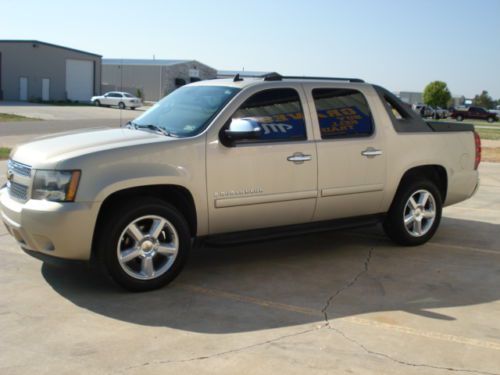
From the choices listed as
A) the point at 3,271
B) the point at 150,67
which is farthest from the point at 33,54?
the point at 3,271

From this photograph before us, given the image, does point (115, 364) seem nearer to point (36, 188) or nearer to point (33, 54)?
point (36, 188)

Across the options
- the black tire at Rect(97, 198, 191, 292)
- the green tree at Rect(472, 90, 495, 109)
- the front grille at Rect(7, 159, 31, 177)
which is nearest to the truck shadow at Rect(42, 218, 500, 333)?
the black tire at Rect(97, 198, 191, 292)

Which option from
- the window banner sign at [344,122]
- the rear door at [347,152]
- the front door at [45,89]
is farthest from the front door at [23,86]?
the window banner sign at [344,122]

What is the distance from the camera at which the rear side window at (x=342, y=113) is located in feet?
19.8

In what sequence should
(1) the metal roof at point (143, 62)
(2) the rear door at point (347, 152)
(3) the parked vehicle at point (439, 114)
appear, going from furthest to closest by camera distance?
(1) the metal roof at point (143, 62) < (3) the parked vehicle at point (439, 114) < (2) the rear door at point (347, 152)

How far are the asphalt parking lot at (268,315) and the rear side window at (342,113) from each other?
4.46 ft

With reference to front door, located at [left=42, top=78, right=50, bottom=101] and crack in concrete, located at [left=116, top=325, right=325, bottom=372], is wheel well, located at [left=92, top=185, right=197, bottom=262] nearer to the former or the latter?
crack in concrete, located at [left=116, top=325, right=325, bottom=372]

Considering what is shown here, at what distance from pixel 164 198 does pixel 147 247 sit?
51cm

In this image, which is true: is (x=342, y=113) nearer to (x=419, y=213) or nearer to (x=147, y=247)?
(x=419, y=213)

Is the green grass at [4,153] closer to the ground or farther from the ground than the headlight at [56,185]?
closer to the ground

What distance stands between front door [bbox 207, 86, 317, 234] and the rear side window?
0.81 ft

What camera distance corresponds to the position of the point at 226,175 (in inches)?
211

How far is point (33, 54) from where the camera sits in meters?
56.2

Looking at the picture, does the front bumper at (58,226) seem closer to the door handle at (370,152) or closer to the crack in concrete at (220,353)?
the crack in concrete at (220,353)
